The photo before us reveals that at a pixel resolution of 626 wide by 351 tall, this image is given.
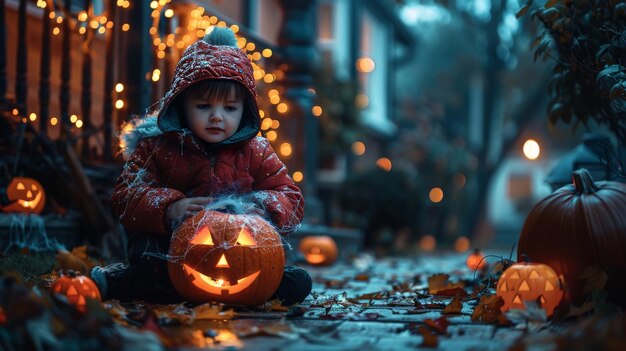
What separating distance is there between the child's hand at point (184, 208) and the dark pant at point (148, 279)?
20 centimetres

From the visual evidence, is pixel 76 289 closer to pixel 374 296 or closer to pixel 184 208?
pixel 184 208

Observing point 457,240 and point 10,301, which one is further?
point 457,240

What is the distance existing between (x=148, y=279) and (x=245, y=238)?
62cm

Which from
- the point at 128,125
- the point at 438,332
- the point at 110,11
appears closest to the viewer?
the point at 438,332

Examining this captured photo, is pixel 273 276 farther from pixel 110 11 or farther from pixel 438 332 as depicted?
pixel 110 11

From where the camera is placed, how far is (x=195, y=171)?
435 centimetres

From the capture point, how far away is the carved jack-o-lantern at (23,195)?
5.64 metres

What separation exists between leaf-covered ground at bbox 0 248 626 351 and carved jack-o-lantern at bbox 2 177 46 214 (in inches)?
48.6

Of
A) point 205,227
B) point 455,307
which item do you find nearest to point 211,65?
point 205,227

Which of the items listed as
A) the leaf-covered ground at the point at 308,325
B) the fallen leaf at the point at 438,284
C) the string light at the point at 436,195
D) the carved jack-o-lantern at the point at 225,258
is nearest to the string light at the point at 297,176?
the fallen leaf at the point at 438,284

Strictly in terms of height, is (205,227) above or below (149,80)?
below

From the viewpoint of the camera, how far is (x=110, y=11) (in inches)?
266

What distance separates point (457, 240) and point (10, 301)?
16.5m

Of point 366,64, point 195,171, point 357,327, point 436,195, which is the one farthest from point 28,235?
point 366,64
